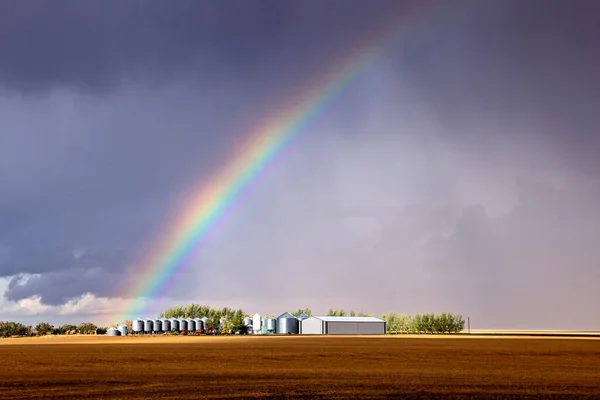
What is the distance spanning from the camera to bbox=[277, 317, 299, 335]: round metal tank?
612 ft

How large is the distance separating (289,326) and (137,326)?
4390 cm

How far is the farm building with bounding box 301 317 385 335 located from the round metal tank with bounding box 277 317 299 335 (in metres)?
1.96

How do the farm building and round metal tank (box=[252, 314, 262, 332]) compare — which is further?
round metal tank (box=[252, 314, 262, 332])

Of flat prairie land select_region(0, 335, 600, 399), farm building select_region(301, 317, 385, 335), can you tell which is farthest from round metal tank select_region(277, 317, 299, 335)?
flat prairie land select_region(0, 335, 600, 399)

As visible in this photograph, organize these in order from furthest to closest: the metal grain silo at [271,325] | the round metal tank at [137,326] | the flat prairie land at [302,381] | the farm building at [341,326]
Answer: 1. the round metal tank at [137,326]
2. the metal grain silo at [271,325]
3. the farm building at [341,326]
4. the flat prairie land at [302,381]

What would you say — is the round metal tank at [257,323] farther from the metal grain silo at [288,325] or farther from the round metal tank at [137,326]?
the round metal tank at [137,326]

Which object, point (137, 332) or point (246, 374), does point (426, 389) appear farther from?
point (137, 332)

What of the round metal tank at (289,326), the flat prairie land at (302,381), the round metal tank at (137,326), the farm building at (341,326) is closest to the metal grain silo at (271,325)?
the round metal tank at (289,326)

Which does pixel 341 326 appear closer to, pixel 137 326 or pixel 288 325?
pixel 288 325

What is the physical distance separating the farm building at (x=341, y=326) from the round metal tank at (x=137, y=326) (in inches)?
1820

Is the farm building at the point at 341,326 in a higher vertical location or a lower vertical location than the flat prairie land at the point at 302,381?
lower

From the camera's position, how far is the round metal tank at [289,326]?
187 m

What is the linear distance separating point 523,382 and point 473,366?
1231 centimetres

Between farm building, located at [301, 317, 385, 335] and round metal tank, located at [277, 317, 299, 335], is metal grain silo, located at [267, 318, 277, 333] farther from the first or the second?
farm building, located at [301, 317, 385, 335]
